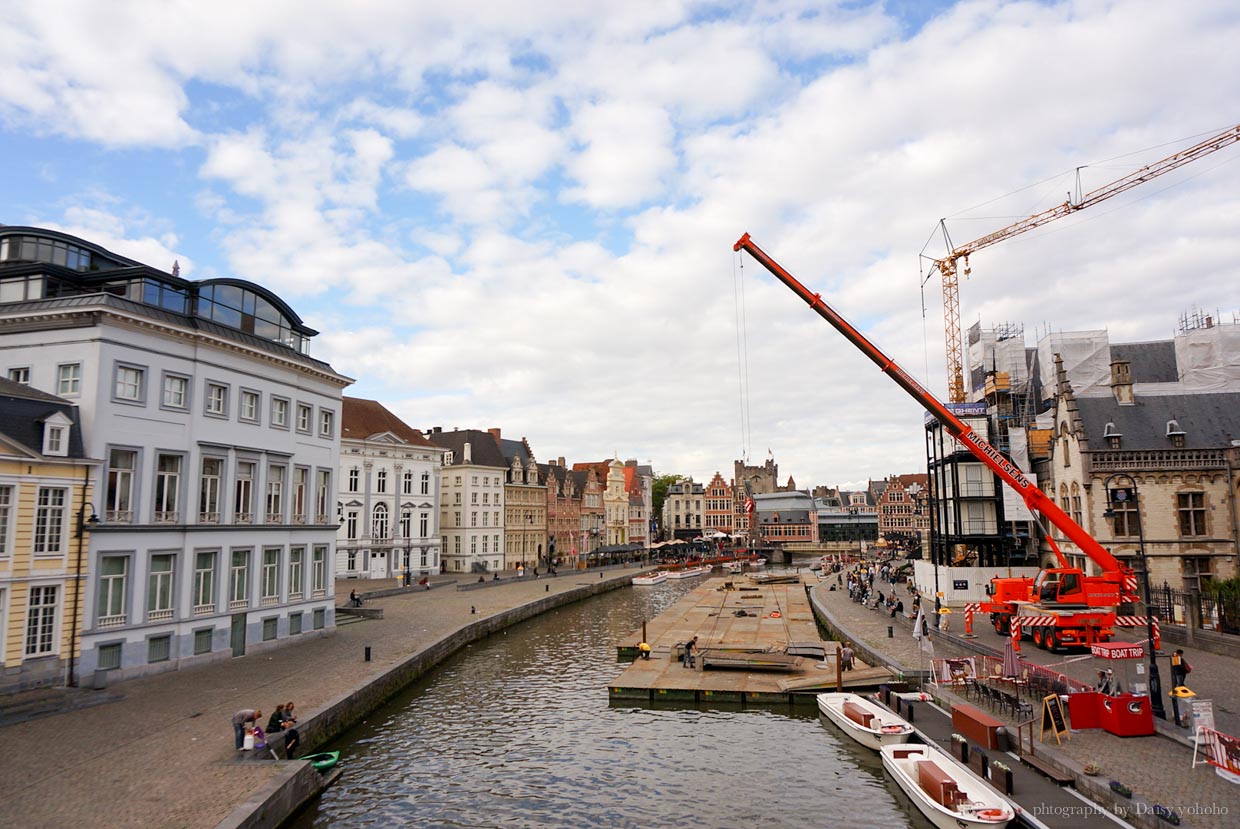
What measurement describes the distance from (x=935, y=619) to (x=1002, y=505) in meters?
15.8

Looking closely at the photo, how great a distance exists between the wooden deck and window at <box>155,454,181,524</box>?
62.2 feet

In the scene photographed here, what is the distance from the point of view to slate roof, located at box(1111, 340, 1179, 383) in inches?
2178

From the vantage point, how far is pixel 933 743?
71.5 ft

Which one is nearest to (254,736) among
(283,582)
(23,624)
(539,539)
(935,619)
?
(23,624)

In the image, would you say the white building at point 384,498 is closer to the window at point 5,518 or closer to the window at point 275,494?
the window at point 275,494

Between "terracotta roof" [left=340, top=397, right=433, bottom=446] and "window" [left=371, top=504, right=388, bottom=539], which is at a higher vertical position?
"terracotta roof" [left=340, top=397, right=433, bottom=446]

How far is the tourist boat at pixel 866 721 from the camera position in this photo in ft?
75.6

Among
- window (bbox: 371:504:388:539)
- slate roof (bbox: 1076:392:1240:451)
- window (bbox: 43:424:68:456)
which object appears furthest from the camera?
window (bbox: 371:504:388:539)

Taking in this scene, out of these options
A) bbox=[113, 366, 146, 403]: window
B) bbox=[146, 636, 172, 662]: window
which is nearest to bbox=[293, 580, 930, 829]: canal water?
bbox=[146, 636, 172, 662]: window

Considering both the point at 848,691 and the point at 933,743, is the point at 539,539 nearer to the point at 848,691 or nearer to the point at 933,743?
the point at 848,691

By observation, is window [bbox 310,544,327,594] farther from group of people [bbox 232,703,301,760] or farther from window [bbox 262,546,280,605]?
group of people [bbox 232,703,301,760]

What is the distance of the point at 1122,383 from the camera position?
1790 inches

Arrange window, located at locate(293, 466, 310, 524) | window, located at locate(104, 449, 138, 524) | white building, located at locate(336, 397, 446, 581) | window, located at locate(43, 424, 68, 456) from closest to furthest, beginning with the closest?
window, located at locate(43, 424, 68, 456), window, located at locate(104, 449, 138, 524), window, located at locate(293, 466, 310, 524), white building, located at locate(336, 397, 446, 581)

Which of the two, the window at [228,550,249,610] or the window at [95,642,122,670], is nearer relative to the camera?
the window at [95,642,122,670]
